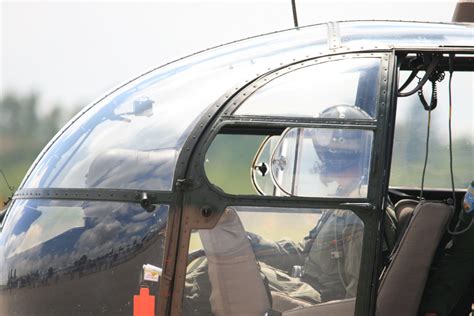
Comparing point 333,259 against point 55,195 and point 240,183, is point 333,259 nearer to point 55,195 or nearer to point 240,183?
point 240,183

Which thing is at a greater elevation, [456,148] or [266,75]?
[266,75]

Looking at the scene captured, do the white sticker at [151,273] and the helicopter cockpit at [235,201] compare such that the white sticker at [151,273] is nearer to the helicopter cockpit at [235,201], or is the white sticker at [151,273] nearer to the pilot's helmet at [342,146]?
the helicopter cockpit at [235,201]

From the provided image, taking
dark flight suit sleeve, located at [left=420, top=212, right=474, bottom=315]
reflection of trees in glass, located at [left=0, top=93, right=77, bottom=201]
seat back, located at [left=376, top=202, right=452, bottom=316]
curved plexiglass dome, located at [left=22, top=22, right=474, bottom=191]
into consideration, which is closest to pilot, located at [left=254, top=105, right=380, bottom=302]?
seat back, located at [left=376, top=202, right=452, bottom=316]

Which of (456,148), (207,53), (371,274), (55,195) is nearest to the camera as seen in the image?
(371,274)

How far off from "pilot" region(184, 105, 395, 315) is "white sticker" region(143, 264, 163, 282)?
13 centimetres

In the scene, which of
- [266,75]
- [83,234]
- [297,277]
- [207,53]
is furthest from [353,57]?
[83,234]

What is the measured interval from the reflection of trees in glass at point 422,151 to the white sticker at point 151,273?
6.86 feet

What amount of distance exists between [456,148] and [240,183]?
190 cm

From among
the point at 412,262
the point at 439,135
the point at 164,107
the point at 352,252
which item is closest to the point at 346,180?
the point at 352,252

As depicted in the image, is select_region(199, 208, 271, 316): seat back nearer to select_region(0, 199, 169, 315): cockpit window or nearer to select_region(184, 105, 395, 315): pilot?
select_region(184, 105, 395, 315): pilot

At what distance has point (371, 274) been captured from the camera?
374cm

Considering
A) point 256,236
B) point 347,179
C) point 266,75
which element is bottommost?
point 256,236

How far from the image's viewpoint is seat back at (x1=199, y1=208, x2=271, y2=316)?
3791mm

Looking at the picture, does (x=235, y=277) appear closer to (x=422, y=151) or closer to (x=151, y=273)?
(x=151, y=273)
